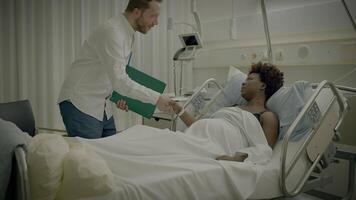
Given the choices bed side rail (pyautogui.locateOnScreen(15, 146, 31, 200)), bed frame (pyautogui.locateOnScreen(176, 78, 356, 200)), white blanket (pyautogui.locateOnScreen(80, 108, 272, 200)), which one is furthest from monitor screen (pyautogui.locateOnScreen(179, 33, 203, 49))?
bed side rail (pyautogui.locateOnScreen(15, 146, 31, 200))

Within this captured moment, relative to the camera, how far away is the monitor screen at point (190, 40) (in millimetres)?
3013

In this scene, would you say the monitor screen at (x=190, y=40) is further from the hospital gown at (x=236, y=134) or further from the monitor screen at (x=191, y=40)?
the hospital gown at (x=236, y=134)

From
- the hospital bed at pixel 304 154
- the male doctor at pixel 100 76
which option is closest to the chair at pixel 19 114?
the male doctor at pixel 100 76

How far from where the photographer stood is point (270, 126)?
2016 mm

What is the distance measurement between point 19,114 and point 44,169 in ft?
5.19

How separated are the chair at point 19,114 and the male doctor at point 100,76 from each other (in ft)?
1.83

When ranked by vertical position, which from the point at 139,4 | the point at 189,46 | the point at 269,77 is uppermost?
the point at 139,4

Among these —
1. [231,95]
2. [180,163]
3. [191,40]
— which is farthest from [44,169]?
[191,40]

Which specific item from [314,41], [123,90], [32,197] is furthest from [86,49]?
[314,41]

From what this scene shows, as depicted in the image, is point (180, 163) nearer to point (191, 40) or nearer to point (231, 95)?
point (231, 95)

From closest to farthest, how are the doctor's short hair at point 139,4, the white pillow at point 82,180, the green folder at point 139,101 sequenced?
the white pillow at point 82,180, the doctor's short hair at point 139,4, the green folder at point 139,101

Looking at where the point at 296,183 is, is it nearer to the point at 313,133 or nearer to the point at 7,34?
the point at 313,133

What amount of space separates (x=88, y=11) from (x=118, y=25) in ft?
4.73

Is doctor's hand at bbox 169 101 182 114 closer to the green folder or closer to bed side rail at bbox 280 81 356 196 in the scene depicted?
the green folder
